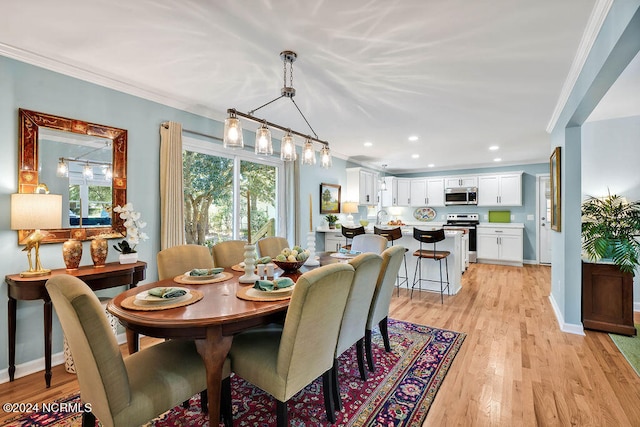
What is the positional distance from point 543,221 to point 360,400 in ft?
22.4

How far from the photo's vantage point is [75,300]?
45.3 inches

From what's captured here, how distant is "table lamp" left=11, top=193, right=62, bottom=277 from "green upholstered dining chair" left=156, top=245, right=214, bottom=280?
768 millimetres

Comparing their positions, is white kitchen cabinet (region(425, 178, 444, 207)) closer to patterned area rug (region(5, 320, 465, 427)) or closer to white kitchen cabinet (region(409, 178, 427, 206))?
white kitchen cabinet (region(409, 178, 427, 206))

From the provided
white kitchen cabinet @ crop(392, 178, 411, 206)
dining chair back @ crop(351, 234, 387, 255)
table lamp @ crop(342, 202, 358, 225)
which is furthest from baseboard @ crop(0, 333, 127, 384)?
white kitchen cabinet @ crop(392, 178, 411, 206)

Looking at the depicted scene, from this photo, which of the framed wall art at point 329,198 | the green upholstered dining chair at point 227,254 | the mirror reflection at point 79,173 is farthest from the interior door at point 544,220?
the mirror reflection at point 79,173

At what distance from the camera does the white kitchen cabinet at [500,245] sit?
672cm

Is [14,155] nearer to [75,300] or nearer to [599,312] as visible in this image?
[75,300]

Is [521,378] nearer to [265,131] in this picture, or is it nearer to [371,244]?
[371,244]

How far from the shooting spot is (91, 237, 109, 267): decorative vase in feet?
8.44

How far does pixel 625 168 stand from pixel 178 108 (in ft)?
17.4

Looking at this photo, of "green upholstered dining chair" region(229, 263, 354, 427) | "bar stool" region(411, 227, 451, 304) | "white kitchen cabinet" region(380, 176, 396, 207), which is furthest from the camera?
"white kitchen cabinet" region(380, 176, 396, 207)

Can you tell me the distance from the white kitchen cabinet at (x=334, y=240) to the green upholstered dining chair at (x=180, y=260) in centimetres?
312

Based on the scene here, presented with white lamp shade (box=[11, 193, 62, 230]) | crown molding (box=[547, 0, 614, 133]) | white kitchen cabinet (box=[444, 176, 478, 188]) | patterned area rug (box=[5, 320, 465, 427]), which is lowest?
patterned area rug (box=[5, 320, 465, 427])

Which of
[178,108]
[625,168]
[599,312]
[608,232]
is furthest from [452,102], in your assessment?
[178,108]
